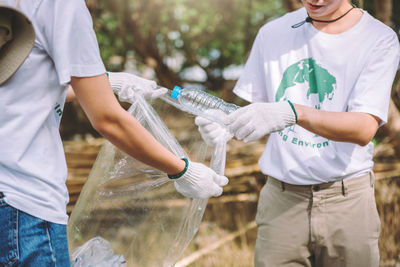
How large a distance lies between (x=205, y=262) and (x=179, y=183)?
1.99 metres

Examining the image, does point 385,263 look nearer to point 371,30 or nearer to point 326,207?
point 326,207

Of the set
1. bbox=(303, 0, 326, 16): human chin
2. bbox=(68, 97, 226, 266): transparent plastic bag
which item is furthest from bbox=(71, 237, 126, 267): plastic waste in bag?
bbox=(303, 0, 326, 16): human chin

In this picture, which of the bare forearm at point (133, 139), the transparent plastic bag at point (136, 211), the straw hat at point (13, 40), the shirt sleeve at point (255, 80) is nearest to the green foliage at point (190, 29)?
the shirt sleeve at point (255, 80)

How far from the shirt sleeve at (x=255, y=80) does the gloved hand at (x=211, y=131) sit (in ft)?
1.04

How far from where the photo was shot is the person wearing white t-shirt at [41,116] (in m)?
0.92

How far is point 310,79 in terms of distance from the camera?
171 centimetres

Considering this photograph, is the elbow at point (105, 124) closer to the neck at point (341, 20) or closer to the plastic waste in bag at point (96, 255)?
the plastic waste in bag at point (96, 255)

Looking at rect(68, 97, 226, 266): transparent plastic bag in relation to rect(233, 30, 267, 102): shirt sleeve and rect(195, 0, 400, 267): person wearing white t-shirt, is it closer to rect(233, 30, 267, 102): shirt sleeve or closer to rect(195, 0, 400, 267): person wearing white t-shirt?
rect(195, 0, 400, 267): person wearing white t-shirt

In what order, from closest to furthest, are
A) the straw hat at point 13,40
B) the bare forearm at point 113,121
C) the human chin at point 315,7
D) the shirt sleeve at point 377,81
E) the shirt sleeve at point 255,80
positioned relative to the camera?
the straw hat at point 13,40, the bare forearm at point 113,121, the shirt sleeve at point 377,81, the human chin at point 315,7, the shirt sleeve at point 255,80

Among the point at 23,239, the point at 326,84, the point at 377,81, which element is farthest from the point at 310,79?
the point at 23,239

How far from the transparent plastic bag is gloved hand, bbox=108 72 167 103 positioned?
45mm

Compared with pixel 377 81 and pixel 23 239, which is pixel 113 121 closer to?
pixel 23 239

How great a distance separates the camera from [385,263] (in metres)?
3.01

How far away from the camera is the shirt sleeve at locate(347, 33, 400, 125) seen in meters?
1.53
